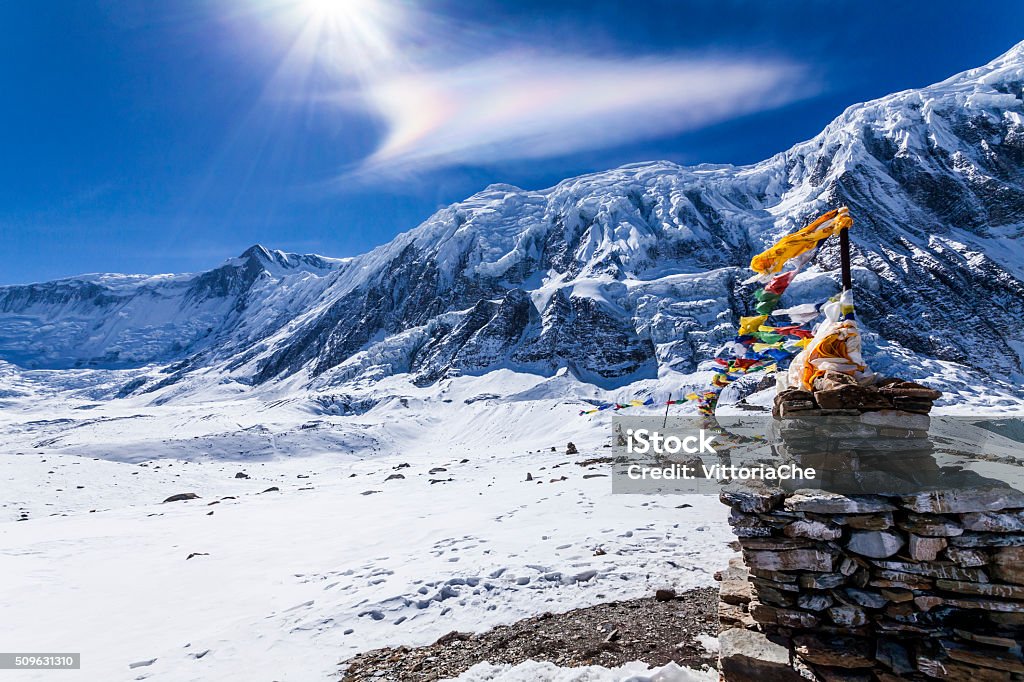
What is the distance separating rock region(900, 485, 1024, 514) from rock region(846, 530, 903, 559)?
1.29 ft

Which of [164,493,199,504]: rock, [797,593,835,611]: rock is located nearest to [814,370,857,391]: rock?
[797,593,835,611]: rock

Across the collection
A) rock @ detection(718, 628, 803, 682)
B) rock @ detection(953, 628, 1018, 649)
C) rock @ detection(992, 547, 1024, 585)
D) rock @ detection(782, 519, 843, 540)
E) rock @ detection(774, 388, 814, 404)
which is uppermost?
rock @ detection(774, 388, 814, 404)

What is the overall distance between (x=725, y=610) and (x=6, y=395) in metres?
230

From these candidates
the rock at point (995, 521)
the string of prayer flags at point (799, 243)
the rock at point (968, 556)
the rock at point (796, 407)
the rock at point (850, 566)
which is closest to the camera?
the rock at point (995, 521)

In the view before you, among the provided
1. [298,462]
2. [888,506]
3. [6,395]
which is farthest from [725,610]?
[6,395]

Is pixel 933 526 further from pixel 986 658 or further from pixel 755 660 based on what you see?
pixel 755 660

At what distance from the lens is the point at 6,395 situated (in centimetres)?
16400

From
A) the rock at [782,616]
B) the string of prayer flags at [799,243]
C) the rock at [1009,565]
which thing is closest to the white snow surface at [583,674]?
the rock at [782,616]

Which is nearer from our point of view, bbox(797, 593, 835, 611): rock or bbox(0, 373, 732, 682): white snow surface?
bbox(797, 593, 835, 611): rock

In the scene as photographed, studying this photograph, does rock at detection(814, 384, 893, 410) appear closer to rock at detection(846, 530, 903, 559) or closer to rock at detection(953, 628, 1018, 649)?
rock at detection(846, 530, 903, 559)

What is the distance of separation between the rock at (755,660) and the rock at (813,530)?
136 cm

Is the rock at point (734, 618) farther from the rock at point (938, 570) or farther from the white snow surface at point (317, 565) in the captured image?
the white snow surface at point (317, 565)

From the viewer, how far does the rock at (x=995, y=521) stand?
5.23m

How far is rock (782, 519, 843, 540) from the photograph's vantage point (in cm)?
582
